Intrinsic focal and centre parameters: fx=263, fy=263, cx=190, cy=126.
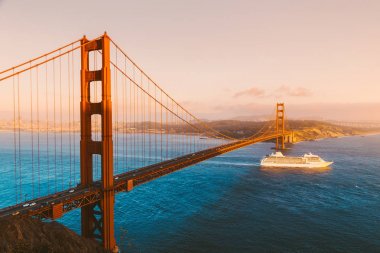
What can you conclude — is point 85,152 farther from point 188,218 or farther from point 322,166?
point 322,166

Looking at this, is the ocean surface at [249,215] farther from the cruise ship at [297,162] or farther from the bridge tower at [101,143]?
the cruise ship at [297,162]

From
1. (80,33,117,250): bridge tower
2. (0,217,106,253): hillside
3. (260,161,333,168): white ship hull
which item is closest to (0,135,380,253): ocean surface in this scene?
(80,33,117,250): bridge tower

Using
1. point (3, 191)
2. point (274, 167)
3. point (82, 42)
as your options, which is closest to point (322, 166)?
point (274, 167)

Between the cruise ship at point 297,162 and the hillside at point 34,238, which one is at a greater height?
the hillside at point 34,238

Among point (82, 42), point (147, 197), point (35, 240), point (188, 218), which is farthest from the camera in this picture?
Result: point (147, 197)

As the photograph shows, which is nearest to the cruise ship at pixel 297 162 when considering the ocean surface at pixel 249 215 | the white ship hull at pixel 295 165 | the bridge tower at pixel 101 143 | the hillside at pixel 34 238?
the white ship hull at pixel 295 165

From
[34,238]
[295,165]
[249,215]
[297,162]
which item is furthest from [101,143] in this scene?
[297,162]
